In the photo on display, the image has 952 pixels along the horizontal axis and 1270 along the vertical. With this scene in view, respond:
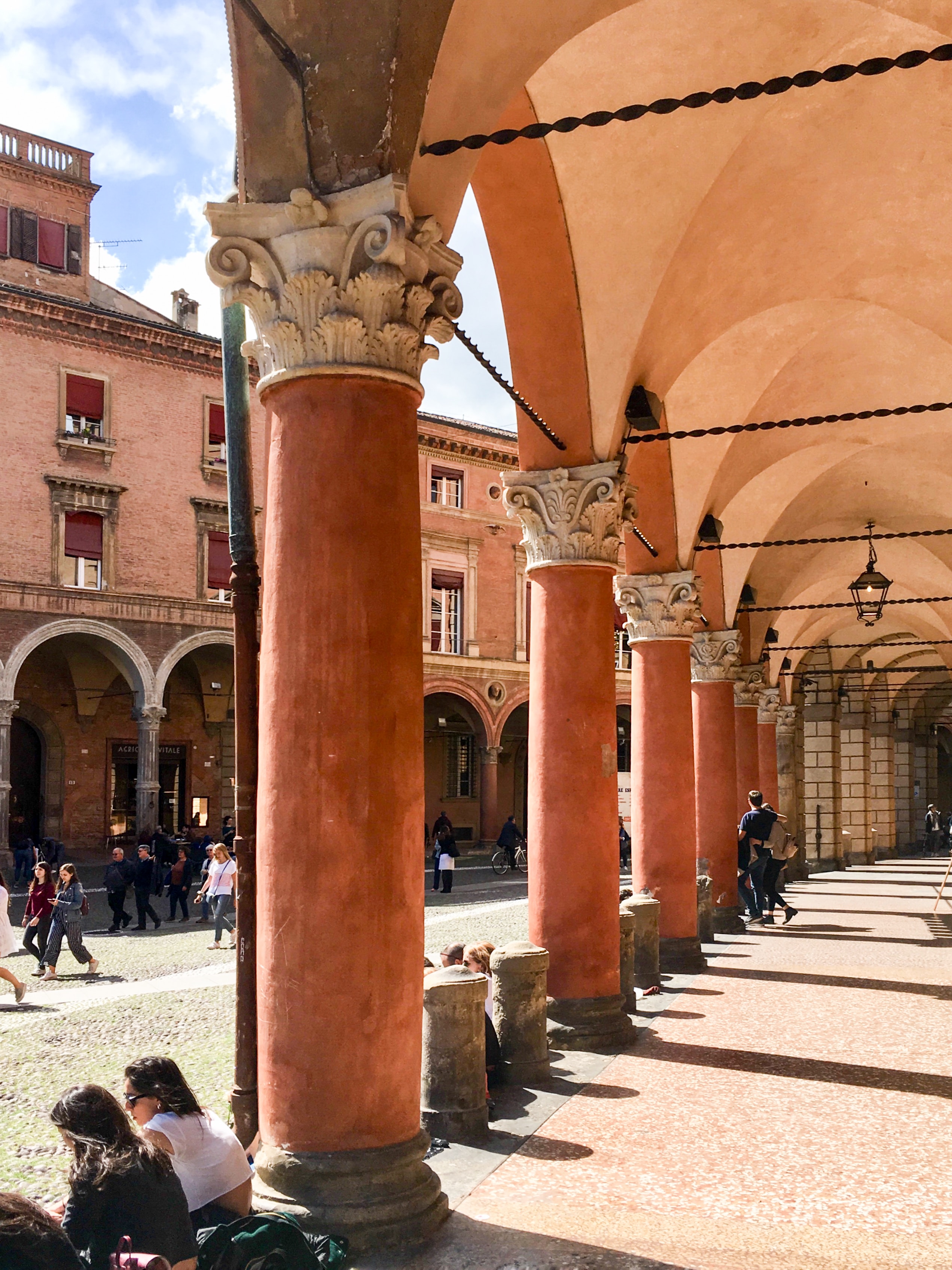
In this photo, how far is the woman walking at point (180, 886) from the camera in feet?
59.0

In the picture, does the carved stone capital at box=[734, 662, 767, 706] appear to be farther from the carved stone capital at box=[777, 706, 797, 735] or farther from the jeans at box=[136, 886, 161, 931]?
the jeans at box=[136, 886, 161, 931]

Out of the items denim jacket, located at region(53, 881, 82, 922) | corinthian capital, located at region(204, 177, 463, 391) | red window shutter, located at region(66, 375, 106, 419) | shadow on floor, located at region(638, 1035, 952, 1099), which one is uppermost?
red window shutter, located at region(66, 375, 106, 419)

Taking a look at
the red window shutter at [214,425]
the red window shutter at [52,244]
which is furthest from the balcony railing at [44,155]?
the red window shutter at [214,425]

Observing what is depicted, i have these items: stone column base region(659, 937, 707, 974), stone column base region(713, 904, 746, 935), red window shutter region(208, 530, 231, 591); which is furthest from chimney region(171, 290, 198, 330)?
stone column base region(659, 937, 707, 974)

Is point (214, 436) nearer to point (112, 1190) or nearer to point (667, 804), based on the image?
point (667, 804)

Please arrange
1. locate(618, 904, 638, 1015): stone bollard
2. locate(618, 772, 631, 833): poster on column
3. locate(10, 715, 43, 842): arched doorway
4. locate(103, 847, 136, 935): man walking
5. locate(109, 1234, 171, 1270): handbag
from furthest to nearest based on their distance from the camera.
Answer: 1. locate(618, 772, 631, 833): poster on column
2. locate(10, 715, 43, 842): arched doorway
3. locate(103, 847, 136, 935): man walking
4. locate(618, 904, 638, 1015): stone bollard
5. locate(109, 1234, 171, 1270): handbag

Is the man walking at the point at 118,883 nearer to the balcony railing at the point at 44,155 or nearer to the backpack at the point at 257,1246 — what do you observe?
the backpack at the point at 257,1246

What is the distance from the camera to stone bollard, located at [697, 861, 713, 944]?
12.9m

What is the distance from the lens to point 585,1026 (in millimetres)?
7691

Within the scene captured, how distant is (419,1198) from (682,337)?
708 centimetres

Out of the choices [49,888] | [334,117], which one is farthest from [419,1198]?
[49,888]

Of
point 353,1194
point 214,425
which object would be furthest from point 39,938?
point 214,425

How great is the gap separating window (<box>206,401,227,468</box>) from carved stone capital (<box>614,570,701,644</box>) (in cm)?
1758

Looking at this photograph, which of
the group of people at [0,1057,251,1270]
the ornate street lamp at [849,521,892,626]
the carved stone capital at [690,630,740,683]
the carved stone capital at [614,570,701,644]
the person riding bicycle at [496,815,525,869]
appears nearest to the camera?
the group of people at [0,1057,251,1270]
